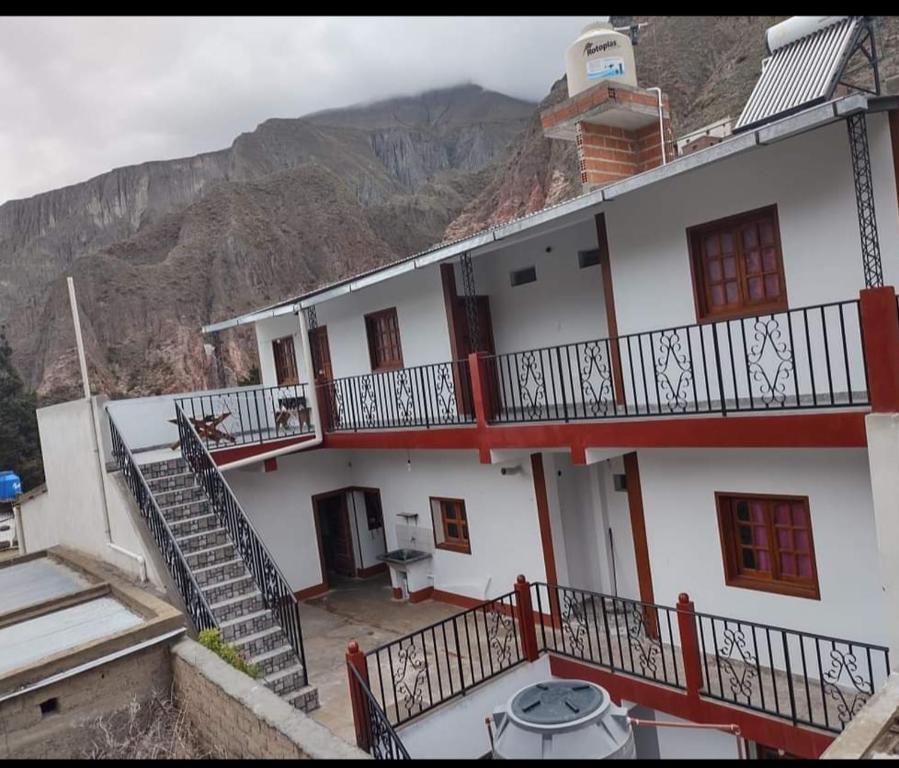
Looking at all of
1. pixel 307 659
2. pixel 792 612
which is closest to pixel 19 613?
pixel 307 659

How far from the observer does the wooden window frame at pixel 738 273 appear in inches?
271

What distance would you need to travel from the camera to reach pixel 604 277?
8.47 metres

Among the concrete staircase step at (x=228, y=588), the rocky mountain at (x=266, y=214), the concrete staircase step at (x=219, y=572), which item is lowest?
the concrete staircase step at (x=228, y=588)

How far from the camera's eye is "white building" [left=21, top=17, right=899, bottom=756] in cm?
617

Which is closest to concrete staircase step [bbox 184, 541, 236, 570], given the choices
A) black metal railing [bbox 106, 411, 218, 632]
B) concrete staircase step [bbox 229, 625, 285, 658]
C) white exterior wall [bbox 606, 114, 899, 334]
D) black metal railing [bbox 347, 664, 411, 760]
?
black metal railing [bbox 106, 411, 218, 632]

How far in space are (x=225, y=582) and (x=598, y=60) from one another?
874 cm

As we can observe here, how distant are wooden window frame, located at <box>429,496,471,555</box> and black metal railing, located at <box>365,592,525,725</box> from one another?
150 cm

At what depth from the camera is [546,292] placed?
1011cm

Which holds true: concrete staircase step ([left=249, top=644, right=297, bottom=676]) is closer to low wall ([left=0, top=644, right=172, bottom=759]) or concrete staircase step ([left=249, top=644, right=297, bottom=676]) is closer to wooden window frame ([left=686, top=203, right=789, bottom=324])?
low wall ([left=0, top=644, right=172, bottom=759])

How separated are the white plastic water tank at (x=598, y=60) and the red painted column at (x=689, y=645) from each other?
6.86 m

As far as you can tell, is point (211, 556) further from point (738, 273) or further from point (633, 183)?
point (738, 273)

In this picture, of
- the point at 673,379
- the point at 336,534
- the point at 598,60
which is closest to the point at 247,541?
the point at 336,534

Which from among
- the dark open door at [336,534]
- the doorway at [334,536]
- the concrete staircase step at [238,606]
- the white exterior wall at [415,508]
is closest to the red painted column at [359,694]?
the concrete staircase step at [238,606]

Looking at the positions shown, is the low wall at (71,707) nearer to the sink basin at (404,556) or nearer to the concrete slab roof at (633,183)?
the sink basin at (404,556)
